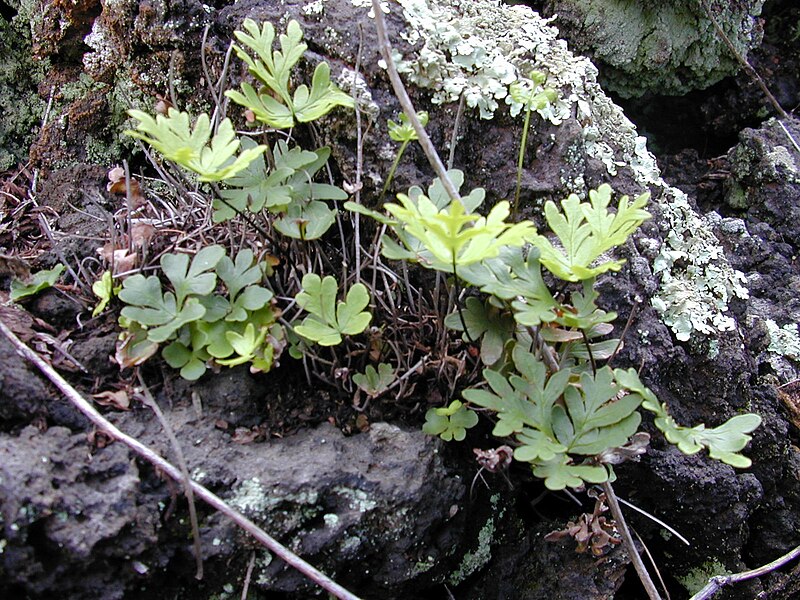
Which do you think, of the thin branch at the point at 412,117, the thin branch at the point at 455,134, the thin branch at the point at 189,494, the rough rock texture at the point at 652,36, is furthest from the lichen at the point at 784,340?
the thin branch at the point at 189,494

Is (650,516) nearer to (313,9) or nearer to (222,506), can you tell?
(222,506)

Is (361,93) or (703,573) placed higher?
(361,93)

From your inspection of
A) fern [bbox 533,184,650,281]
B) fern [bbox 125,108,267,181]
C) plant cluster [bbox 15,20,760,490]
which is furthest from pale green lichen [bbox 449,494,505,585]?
fern [bbox 125,108,267,181]

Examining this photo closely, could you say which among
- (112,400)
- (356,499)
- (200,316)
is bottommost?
(356,499)

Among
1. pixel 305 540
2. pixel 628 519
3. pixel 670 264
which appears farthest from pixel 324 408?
pixel 670 264

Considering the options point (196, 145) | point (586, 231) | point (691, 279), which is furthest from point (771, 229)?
point (196, 145)

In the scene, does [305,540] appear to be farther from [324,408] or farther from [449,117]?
[449,117]

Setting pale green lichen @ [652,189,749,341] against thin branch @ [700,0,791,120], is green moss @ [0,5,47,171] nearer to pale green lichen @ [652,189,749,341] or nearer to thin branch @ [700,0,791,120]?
pale green lichen @ [652,189,749,341]
